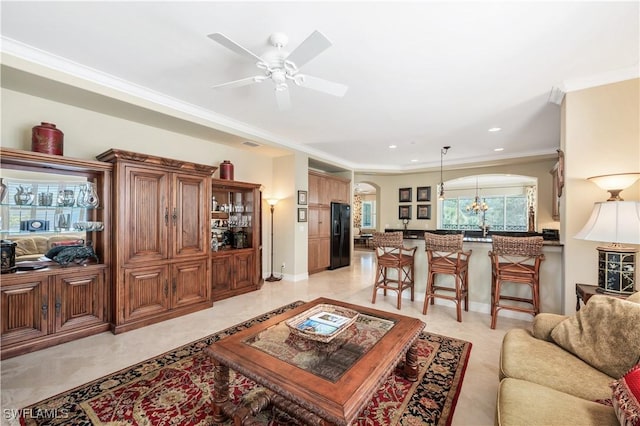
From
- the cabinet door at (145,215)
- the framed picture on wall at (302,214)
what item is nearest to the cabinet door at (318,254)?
the framed picture on wall at (302,214)

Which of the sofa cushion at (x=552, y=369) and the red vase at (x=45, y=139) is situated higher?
the red vase at (x=45, y=139)

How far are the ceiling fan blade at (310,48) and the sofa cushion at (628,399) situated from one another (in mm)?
2235

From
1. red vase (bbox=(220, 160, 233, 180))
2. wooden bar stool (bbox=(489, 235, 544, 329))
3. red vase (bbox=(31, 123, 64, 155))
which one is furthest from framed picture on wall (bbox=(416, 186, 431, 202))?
red vase (bbox=(31, 123, 64, 155))

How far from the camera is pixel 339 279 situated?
5613 millimetres

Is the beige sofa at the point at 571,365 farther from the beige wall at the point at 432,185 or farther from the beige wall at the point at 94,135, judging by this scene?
the beige wall at the point at 432,185

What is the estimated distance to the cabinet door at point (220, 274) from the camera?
4109 mm

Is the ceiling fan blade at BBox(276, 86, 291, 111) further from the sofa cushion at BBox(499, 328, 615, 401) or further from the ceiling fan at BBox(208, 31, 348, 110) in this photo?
the sofa cushion at BBox(499, 328, 615, 401)

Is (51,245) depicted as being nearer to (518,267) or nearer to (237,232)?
(237,232)

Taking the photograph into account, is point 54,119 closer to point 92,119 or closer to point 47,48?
point 92,119

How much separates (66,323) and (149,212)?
134 cm

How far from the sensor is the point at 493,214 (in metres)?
10.0

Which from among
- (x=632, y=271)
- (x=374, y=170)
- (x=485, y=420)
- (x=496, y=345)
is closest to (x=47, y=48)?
(x=485, y=420)

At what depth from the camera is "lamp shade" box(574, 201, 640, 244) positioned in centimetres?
194

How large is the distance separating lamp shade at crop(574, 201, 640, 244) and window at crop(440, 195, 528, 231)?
25.0 ft
